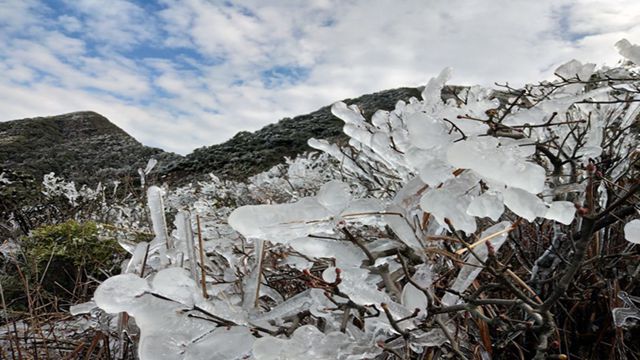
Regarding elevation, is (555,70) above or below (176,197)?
above

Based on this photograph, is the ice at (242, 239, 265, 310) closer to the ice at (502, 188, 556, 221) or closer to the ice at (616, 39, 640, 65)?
the ice at (502, 188, 556, 221)

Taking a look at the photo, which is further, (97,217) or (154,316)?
(97,217)

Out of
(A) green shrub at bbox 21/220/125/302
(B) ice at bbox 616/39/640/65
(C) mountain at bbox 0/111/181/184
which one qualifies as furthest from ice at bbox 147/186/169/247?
(C) mountain at bbox 0/111/181/184

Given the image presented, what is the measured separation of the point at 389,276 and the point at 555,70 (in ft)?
2.96

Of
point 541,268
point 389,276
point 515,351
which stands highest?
point 389,276

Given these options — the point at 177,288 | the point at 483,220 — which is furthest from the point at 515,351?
the point at 177,288

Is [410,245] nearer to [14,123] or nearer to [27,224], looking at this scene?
[27,224]

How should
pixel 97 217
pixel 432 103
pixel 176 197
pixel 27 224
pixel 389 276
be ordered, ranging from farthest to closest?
1. pixel 176 197
2. pixel 97 217
3. pixel 27 224
4. pixel 432 103
5. pixel 389 276

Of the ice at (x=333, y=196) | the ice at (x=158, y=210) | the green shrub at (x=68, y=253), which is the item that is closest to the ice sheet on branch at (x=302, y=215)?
the ice at (x=333, y=196)

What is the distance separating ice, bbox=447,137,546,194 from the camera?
63cm

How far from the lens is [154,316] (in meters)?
0.69

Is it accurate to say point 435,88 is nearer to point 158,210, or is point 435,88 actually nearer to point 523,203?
point 523,203

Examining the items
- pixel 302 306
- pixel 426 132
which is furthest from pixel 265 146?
pixel 426 132

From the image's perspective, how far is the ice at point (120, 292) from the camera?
0.66 metres
